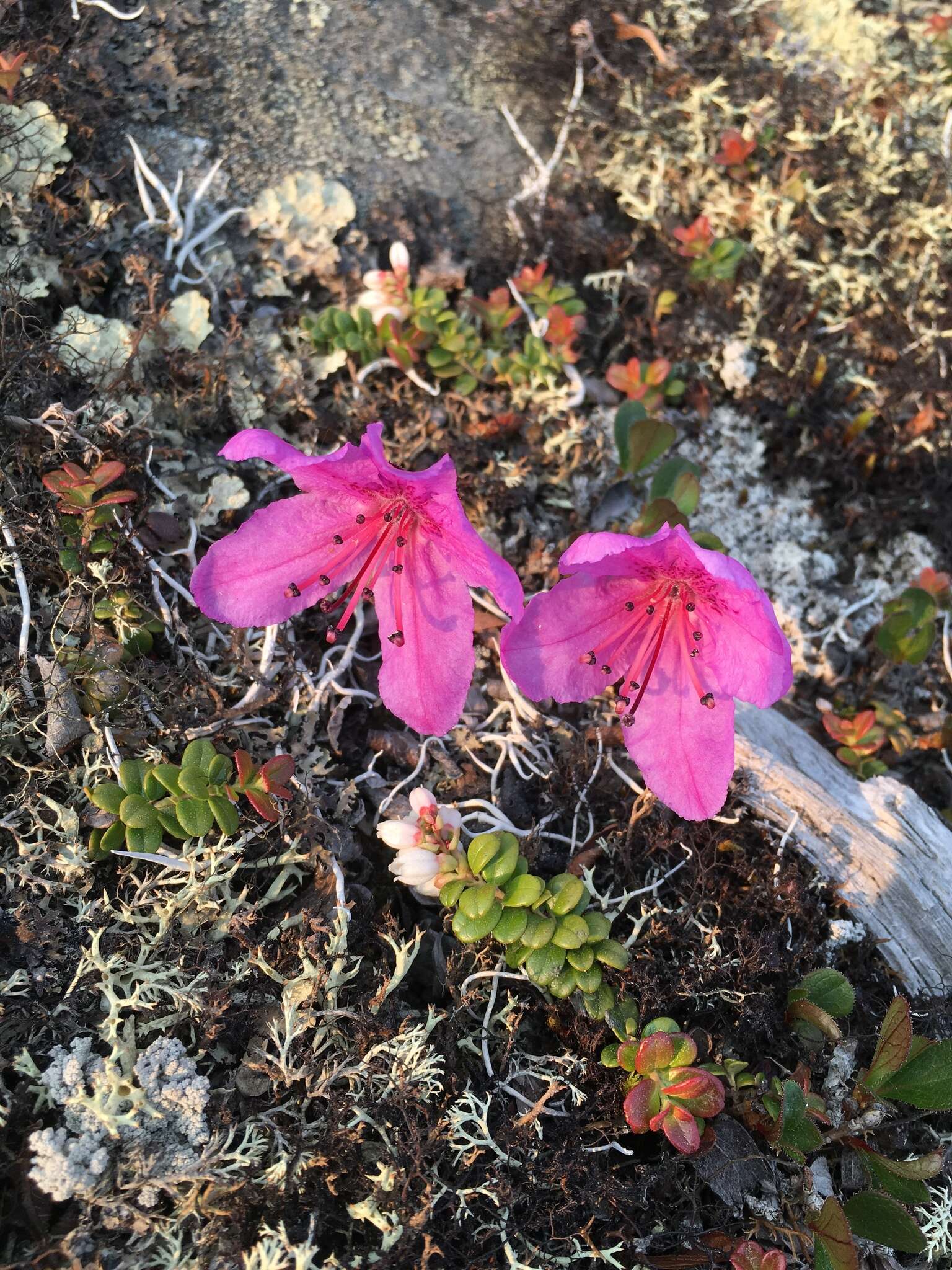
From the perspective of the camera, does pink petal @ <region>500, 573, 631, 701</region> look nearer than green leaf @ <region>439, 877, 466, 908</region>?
No

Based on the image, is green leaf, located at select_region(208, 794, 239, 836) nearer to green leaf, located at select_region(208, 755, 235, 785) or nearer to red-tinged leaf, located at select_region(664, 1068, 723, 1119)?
green leaf, located at select_region(208, 755, 235, 785)

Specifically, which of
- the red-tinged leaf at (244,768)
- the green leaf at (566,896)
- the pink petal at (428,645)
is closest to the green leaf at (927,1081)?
the green leaf at (566,896)

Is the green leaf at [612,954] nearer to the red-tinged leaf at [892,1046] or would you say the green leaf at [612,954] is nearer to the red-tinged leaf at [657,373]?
the red-tinged leaf at [892,1046]

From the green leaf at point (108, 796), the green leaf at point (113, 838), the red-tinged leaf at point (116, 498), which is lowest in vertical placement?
the green leaf at point (113, 838)

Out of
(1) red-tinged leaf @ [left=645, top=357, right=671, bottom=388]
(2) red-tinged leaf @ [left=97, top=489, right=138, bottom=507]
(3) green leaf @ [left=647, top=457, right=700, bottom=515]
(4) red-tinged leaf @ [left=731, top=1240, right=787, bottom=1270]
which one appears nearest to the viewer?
(4) red-tinged leaf @ [left=731, top=1240, right=787, bottom=1270]

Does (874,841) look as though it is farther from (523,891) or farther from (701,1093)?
(523,891)

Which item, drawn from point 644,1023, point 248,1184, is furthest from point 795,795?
point 248,1184

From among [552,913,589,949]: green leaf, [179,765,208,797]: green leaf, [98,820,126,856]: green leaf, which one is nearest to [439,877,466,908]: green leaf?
[552,913,589,949]: green leaf
